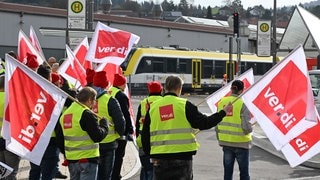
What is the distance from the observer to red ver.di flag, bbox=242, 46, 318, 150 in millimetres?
7449

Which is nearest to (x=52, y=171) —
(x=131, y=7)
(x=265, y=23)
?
(x=265, y=23)

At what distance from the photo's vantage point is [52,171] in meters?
8.72

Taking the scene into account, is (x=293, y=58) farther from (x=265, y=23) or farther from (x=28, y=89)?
(x=265, y=23)

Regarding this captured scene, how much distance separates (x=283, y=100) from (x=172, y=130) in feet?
5.17

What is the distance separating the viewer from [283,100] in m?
7.54

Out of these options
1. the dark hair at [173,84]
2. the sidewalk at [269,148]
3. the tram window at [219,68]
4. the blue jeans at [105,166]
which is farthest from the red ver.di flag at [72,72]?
the tram window at [219,68]

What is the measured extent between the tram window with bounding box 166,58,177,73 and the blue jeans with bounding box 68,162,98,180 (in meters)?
35.4

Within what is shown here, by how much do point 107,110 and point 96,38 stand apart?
4042 millimetres

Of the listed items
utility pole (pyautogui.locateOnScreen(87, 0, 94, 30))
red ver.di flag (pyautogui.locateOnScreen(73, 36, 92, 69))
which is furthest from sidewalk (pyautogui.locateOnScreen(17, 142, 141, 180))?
utility pole (pyautogui.locateOnScreen(87, 0, 94, 30))

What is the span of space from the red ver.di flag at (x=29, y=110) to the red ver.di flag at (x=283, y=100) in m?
2.40

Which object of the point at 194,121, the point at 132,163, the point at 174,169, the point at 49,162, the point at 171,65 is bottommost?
the point at 171,65

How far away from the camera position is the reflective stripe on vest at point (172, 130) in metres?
6.86

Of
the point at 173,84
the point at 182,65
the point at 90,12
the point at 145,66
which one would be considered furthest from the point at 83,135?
the point at 182,65

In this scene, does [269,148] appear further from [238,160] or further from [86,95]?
[86,95]
